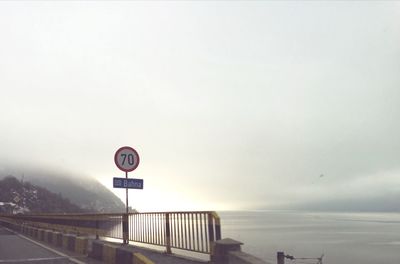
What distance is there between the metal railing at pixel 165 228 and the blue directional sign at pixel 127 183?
897mm

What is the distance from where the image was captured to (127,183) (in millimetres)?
12992

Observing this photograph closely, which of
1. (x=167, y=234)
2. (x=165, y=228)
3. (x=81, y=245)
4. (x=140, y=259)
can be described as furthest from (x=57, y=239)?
(x=140, y=259)

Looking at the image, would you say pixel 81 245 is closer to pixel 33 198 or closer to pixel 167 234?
pixel 167 234

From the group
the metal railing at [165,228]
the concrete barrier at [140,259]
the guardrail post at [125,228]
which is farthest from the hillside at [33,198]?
the concrete barrier at [140,259]

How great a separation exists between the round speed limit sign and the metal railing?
1.51m

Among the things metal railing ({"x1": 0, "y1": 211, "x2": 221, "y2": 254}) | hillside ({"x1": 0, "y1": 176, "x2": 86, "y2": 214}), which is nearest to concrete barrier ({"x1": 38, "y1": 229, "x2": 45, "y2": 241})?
metal railing ({"x1": 0, "y1": 211, "x2": 221, "y2": 254})

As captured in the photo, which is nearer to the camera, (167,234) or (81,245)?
(167,234)

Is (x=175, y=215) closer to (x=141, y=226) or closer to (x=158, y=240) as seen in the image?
(x=158, y=240)

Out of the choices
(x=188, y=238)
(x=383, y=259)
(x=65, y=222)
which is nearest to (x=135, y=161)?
(x=188, y=238)

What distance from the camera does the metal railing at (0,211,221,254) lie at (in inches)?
377

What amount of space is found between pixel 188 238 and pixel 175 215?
883mm

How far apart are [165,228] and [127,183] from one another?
2163 millimetres

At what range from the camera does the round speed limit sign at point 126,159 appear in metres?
13.0

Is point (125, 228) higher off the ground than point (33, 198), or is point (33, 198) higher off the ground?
point (125, 228)
